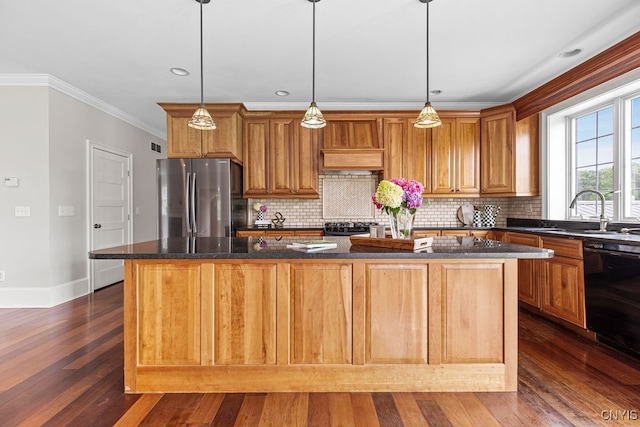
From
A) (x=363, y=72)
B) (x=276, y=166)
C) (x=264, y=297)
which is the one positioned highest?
(x=363, y=72)

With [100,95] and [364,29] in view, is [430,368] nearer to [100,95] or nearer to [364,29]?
[364,29]

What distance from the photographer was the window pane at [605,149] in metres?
3.54

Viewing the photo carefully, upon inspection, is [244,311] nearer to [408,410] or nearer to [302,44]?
[408,410]

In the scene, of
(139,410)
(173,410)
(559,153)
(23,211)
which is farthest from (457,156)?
(23,211)

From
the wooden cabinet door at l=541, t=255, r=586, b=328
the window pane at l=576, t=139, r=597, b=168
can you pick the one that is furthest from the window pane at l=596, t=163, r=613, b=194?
the wooden cabinet door at l=541, t=255, r=586, b=328

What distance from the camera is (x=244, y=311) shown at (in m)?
2.05

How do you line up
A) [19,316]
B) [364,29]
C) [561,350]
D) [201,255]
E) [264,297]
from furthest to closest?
[19,316] → [364,29] → [561,350] → [264,297] → [201,255]

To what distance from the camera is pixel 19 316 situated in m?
3.60

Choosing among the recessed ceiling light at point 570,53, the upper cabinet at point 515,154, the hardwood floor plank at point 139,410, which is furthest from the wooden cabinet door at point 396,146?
the hardwood floor plank at point 139,410

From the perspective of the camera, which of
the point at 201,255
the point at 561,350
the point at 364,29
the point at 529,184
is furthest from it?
the point at 529,184

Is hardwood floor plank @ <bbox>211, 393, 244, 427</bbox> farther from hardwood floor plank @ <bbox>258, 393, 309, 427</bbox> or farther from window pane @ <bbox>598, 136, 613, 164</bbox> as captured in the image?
window pane @ <bbox>598, 136, 613, 164</bbox>

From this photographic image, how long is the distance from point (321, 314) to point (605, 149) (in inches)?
141

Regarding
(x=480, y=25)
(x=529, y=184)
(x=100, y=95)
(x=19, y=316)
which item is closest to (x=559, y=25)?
(x=480, y=25)

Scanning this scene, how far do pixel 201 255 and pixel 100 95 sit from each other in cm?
382
